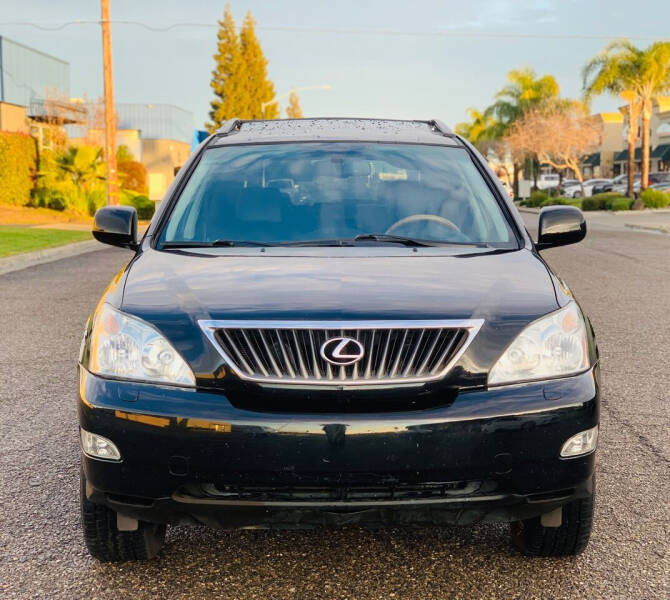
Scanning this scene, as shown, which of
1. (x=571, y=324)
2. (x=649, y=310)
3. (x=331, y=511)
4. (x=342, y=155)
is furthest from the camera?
(x=649, y=310)

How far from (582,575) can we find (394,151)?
2.28 metres

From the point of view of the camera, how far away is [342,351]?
2896 millimetres

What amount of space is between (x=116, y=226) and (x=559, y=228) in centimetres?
206

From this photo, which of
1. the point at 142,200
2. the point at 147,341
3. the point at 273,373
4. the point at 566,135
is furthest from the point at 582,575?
the point at 566,135

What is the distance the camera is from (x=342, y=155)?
462 centimetres

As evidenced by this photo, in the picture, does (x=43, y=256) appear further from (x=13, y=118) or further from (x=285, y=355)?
(x=13, y=118)

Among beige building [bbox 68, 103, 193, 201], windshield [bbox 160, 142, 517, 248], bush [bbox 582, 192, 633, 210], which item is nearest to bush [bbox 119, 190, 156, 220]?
bush [bbox 582, 192, 633, 210]

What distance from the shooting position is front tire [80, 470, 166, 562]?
10.4ft

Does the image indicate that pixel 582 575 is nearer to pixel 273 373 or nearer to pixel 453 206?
pixel 273 373

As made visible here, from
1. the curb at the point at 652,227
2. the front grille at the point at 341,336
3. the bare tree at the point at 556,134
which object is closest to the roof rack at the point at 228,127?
the front grille at the point at 341,336

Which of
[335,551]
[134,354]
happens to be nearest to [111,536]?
[134,354]

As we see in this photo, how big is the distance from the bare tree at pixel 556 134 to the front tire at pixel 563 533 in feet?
189

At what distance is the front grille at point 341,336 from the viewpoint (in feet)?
9.44

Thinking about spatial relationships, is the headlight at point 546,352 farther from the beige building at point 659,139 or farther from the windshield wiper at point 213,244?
the beige building at point 659,139
